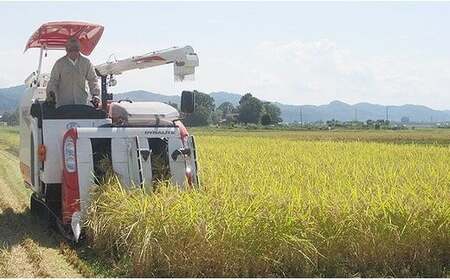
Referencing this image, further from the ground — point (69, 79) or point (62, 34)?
point (62, 34)

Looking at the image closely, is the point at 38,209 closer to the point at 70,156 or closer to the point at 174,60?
the point at 70,156

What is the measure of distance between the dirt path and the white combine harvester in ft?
0.90

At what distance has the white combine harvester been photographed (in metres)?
8.02

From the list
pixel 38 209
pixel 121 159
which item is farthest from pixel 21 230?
pixel 121 159

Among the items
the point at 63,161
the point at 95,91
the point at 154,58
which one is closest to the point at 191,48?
the point at 154,58

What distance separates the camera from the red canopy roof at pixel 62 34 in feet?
32.9

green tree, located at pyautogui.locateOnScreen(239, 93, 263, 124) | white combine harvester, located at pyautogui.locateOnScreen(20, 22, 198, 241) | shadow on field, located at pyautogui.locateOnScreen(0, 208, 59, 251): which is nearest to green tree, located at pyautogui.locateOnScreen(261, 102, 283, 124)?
green tree, located at pyautogui.locateOnScreen(239, 93, 263, 124)

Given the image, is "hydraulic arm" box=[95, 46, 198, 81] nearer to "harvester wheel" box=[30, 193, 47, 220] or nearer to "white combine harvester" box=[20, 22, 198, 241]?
"white combine harvester" box=[20, 22, 198, 241]

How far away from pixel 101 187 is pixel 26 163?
10.2 ft

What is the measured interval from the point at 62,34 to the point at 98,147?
2.98 m

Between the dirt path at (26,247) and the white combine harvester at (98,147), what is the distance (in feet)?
0.90

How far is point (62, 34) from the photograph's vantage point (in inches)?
410

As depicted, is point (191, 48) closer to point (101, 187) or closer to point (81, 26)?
point (81, 26)

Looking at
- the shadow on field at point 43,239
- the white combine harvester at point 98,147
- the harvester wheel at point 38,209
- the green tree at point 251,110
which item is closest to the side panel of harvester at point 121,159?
the white combine harvester at point 98,147
